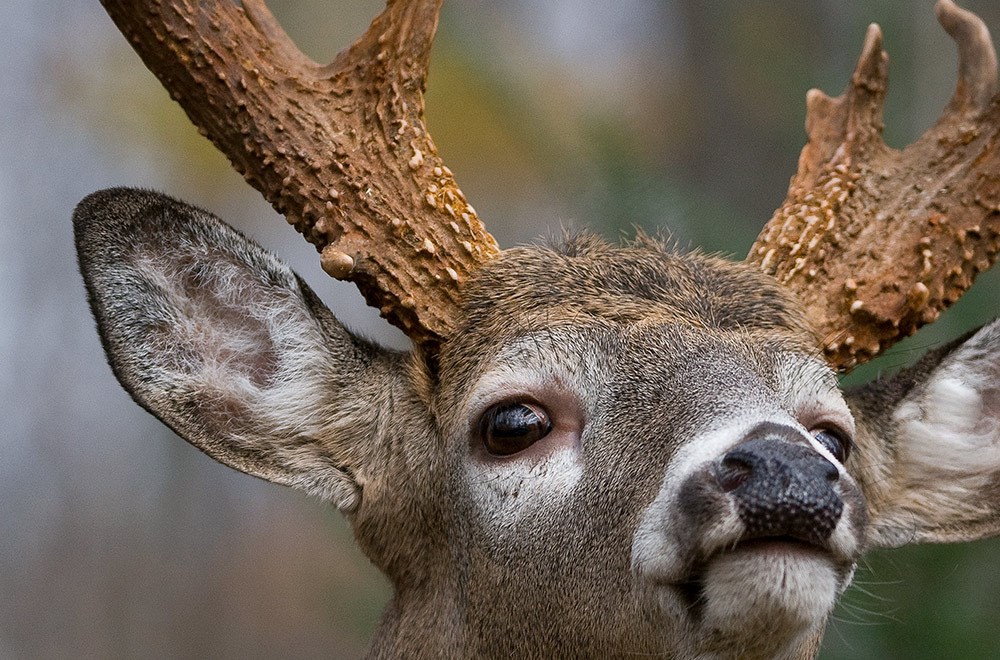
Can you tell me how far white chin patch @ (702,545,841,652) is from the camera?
3.37 meters

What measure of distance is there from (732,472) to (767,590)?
323mm

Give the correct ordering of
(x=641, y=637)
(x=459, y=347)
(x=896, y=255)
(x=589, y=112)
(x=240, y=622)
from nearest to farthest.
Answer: (x=641, y=637) → (x=459, y=347) → (x=896, y=255) → (x=589, y=112) → (x=240, y=622)

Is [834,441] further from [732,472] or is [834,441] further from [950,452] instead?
[732,472]

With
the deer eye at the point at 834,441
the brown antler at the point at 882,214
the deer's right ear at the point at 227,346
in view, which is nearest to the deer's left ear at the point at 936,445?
the brown antler at the point at 882,214

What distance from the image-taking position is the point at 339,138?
14.7 ft

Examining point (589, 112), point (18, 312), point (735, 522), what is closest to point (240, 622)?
point (18, 312)

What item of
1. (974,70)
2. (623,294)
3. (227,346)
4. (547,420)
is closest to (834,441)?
(623,294)

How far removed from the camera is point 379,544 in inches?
176

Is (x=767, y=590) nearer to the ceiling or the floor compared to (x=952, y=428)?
nearer to the floor

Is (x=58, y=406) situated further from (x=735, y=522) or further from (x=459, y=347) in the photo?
(x=735, y=522)

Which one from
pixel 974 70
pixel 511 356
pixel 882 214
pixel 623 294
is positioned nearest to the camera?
pixel 511 356

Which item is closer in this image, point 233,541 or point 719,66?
point 719,66

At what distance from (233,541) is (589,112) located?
10220 mm

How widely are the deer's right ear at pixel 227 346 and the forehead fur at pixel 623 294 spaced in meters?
0.51
